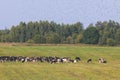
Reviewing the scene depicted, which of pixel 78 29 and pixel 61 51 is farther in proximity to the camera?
pixel 78 29

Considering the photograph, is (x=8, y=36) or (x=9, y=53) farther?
(x=8, y=36)

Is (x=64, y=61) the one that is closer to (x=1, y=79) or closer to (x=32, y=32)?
(x=1, y=79)

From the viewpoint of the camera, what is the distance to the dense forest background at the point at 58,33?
146 m

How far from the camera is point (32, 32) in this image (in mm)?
174000

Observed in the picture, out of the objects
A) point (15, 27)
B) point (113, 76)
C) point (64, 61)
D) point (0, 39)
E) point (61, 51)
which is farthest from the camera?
point (15, 27)

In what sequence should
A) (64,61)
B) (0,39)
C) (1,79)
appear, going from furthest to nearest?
(0,39), (64,61), (1,79)

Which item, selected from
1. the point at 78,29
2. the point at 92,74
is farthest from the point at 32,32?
the point at 92,74

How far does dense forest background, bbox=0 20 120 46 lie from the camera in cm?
14611

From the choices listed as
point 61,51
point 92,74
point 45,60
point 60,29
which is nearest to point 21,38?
point 60,29

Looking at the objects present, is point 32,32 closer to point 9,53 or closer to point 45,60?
point 9,53

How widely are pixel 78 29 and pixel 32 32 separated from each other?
62.2 feet

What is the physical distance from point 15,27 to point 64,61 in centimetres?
12588

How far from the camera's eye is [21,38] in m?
170

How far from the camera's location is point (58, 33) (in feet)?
575
